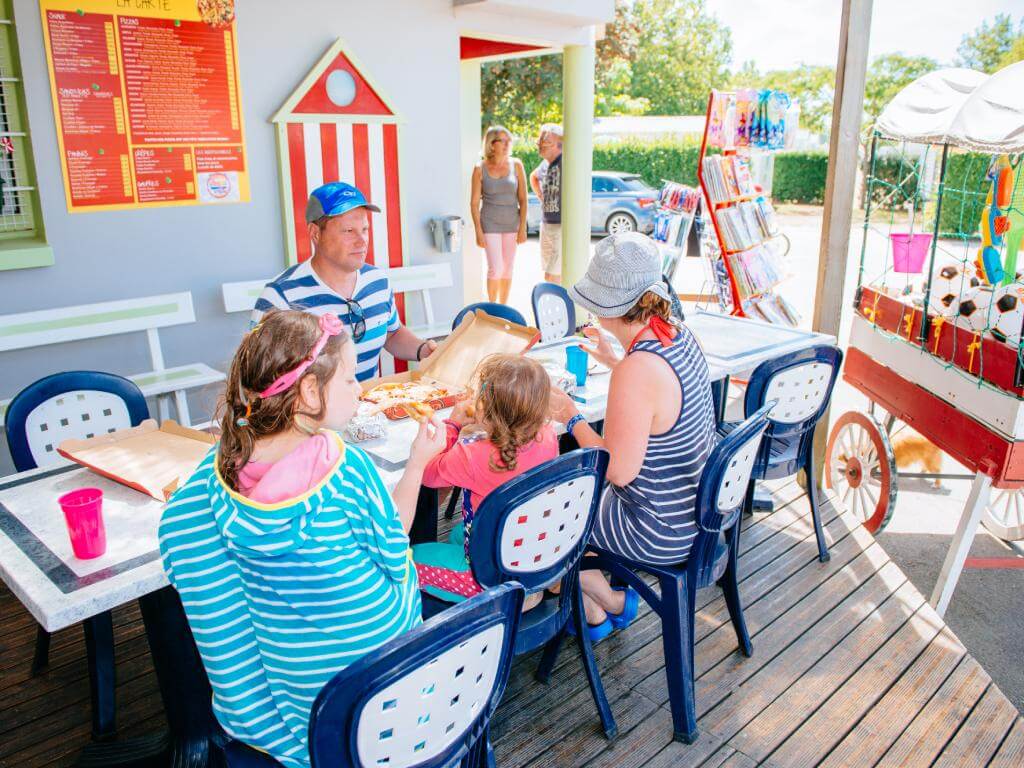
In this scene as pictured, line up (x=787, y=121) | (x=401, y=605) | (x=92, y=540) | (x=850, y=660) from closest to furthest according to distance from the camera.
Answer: (x=401, y=605)
(x=92, y=540)
(x=850, y=660)
(x=787, y=121)

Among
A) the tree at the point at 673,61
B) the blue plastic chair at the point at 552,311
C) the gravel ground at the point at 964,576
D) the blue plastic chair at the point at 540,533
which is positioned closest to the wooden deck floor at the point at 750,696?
the gravel ground at the point at 964,576

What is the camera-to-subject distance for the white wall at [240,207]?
393 centimetres

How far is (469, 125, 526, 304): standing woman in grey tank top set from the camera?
289 inches

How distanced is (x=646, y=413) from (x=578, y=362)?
2.83ft

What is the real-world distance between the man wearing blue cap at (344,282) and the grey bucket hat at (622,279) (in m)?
1.14

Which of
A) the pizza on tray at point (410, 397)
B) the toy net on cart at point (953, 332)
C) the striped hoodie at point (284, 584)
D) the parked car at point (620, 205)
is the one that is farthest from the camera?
the parked car at point (620, 205)

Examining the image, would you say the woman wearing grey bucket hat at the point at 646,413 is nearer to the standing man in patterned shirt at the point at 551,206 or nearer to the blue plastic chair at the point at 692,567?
the blue plastic chair at the point at 692,567

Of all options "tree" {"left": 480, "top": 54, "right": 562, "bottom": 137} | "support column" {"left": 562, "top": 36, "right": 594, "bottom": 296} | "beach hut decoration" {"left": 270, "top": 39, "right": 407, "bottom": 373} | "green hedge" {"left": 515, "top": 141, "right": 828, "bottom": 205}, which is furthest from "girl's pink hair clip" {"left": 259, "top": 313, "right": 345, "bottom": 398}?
"green hedge" {"left": 515, "top": 141, "right": 828, "bottom": 205}

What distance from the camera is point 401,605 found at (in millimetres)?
1612

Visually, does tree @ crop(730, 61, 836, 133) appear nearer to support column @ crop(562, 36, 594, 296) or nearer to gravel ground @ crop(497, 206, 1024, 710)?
support column @ crop(562, 36, 594, 296)

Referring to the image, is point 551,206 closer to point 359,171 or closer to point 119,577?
point 359,171

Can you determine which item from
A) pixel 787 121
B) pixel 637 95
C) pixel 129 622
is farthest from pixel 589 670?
pixel 637 95

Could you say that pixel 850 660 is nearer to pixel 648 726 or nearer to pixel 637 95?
pixel 648 726

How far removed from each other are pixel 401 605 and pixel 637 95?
4159 cm
